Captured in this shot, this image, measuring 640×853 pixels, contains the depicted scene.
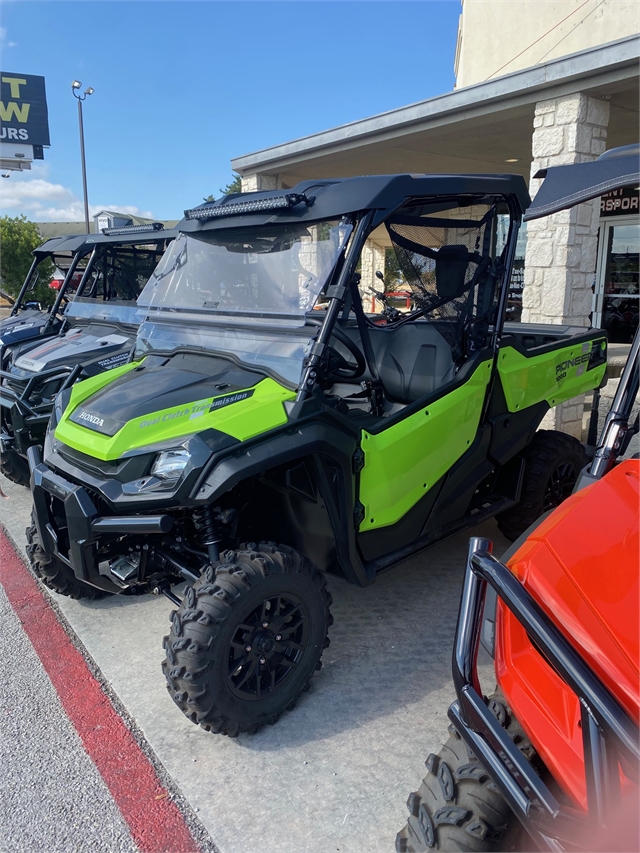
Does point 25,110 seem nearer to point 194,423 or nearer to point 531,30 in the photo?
point 531,30


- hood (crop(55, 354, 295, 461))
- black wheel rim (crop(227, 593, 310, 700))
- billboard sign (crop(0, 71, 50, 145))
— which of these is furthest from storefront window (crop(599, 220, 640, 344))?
billboard sign (crop(0, 71, 50, 145))

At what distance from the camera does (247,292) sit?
315cm

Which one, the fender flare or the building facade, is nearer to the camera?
the fender flare

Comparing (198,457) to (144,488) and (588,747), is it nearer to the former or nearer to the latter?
(144,488)

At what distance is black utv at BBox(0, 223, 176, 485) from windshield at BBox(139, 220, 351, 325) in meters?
0.44

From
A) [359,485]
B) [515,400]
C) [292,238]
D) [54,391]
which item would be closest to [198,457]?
[359,485]

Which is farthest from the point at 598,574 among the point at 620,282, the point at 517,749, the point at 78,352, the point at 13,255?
the point at 13,255

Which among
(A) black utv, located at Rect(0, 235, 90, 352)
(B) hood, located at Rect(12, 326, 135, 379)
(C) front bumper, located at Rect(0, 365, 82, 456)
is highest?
(A) black utv, located at Rect(0, 235, 90, 352)

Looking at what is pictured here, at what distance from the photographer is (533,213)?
2.32 meters

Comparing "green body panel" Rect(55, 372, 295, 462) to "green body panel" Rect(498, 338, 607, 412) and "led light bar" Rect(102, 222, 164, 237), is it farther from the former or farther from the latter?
"led light bar" Rect(102, 222, 164, 237)

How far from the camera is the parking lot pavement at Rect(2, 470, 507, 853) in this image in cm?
212

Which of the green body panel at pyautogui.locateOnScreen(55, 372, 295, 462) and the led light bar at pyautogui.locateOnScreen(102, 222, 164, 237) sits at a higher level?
the led light bar at pyautogui.locateOnScreen(102, 222, 164, 237)

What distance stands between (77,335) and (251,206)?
3494 mm

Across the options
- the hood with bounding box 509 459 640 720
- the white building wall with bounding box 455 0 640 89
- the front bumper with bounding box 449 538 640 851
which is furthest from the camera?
the white building wall with bounding box 455 0 640 89
